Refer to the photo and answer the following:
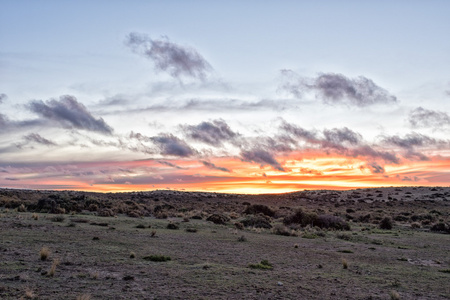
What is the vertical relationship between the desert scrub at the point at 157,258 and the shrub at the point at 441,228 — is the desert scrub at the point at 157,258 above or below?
above

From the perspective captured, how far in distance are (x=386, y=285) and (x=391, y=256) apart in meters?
7.63

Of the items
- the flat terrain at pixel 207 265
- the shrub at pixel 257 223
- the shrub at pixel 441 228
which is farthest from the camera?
the shrub at pixel 441 228

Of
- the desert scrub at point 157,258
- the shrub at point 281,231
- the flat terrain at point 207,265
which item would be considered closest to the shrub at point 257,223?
the shrub at point 281,231

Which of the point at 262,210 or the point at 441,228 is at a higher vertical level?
the point at 262,210

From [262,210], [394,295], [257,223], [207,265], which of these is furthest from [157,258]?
[262,210]

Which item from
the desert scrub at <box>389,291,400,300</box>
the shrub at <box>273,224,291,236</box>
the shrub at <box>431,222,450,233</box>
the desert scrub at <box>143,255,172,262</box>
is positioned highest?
the desert scrub at <box>143,255,172,262</box>

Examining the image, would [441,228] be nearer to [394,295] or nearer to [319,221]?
[319,221]

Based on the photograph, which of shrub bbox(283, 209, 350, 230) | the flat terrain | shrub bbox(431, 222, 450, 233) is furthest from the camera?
shrub bbox(431, 222, 450, 233)

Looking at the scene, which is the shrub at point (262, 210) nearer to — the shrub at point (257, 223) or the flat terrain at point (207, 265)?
the shrub at point (257, 223)

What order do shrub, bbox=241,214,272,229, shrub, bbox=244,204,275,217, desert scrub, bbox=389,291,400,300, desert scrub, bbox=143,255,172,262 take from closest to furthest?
desert scrub, bbox=389,291,400,300, desert scrub, bbox=143,255,172,262, shrub, bbox=241,214,272,229, shrub, bbox=244,204,275,217

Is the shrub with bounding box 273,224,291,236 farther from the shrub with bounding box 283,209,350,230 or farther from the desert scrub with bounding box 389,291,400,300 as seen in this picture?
the desert scrub with bounding box 389,291,400,300

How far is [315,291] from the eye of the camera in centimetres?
1184

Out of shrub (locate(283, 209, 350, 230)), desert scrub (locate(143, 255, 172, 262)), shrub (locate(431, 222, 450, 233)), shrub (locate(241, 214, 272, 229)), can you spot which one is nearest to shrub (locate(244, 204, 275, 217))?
shrub (locate(283, 209, 350, 230))

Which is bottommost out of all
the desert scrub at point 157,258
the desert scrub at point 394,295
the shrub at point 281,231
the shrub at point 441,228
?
the shrub at point 441,228
